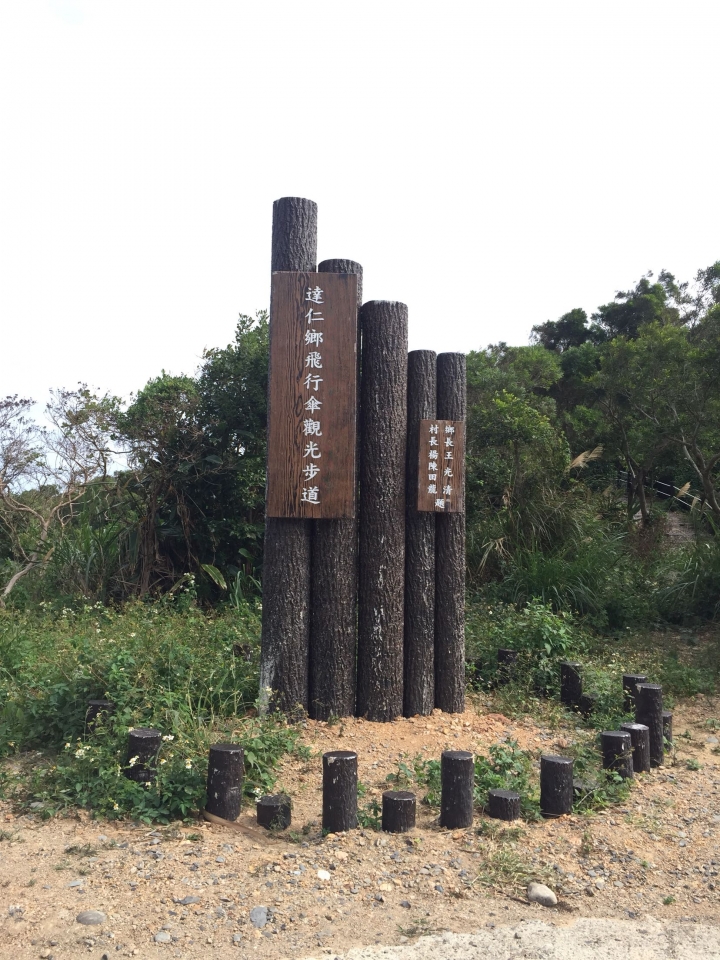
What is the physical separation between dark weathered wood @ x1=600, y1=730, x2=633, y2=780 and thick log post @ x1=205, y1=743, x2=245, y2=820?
1909mm

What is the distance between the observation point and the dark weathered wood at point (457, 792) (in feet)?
11.6

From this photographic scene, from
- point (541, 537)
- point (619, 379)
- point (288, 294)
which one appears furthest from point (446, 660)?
point (619, 379)

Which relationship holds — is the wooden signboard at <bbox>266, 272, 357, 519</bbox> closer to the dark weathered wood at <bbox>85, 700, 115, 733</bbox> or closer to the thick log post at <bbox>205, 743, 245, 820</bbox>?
the dark weathered wood at <bbox>85, 700, 115, 733</bbox>

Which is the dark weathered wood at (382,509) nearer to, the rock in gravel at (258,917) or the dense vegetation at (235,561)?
the dense vegetation at (235,561)

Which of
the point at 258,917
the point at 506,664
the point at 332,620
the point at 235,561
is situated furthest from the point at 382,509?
the point at 235,561

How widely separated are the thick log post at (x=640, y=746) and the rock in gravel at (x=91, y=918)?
2.82m

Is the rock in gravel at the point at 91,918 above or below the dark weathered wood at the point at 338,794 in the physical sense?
below

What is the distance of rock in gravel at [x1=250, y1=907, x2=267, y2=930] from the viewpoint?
2.80 meters

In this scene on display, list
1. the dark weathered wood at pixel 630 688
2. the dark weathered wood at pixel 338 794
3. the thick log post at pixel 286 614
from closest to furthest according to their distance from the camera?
the dark weathered wood at pixel 338 794 → the thick log post at pixel 286 614 → the dark weathered wood at pixel 630 688

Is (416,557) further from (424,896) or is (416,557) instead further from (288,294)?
(424,896)

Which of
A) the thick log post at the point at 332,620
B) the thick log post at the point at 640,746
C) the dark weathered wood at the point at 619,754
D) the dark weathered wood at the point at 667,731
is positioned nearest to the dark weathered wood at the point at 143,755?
the thick log post at the point at 332,620

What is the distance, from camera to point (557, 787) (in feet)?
12.2

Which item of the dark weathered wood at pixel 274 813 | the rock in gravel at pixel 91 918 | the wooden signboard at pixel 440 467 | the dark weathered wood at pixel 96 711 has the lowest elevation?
the rock in gravel at pixel 91 918

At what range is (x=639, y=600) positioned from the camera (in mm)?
8094
